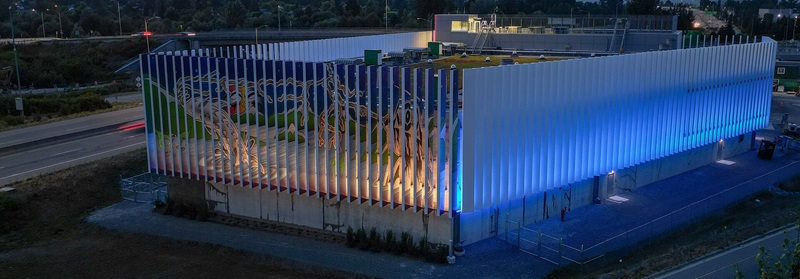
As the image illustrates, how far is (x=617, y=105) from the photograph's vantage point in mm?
29625

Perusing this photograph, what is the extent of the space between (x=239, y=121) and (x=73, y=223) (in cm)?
879

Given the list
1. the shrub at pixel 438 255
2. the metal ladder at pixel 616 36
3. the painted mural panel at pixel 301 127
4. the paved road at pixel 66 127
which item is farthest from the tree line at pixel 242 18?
the shrub at pixel 438 255

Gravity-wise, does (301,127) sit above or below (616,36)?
below

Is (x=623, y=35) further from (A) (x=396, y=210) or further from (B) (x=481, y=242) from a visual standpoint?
(A) (x=396, y=210)

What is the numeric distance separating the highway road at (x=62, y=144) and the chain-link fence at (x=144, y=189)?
5.35 meters

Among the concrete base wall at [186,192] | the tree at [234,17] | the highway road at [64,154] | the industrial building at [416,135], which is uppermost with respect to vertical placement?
the tree at [234,17]

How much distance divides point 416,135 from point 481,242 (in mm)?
5018

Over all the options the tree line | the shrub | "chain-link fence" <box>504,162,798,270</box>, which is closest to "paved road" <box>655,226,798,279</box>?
"chain-link fence" <box>504,162,798,270</box>

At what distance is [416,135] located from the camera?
2403 centimetres

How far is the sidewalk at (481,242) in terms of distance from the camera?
23516mm

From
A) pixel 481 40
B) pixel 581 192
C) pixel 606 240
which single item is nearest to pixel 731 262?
pixel 606 240

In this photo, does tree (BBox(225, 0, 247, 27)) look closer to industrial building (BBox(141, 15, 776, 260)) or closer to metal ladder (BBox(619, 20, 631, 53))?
metal ladder (BBox(619, 20, 631, 53))

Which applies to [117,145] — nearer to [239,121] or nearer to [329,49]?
[329,49]

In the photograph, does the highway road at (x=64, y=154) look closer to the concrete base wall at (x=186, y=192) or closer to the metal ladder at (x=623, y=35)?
the concrete base wall at (x=186, y=192)
